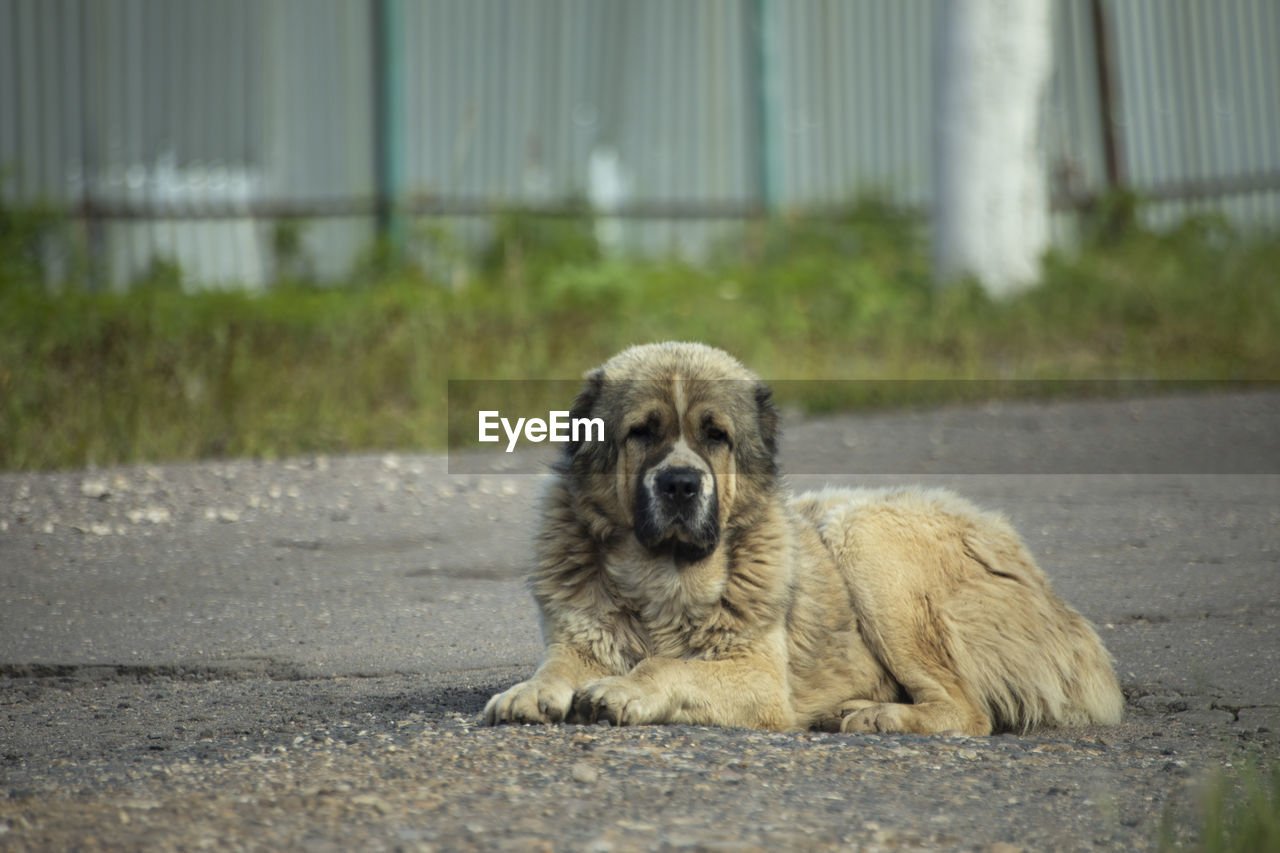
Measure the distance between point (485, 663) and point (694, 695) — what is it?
4.70 ft

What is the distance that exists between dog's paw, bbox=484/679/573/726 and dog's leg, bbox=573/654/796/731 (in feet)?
0.17

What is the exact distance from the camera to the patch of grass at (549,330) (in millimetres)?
9812

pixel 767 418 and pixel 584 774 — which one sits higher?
pixel 767 418

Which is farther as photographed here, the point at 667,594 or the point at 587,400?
the point at 587,400

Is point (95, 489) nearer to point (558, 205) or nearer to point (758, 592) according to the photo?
point (758, 592)

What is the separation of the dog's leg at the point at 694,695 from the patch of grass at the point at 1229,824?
4.63ft

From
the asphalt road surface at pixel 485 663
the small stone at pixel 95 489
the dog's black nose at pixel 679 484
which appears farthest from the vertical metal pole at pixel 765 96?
the dog's black nose at pixel 679 484

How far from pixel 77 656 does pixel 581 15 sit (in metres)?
11.0

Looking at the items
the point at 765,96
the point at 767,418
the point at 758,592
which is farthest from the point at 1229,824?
the point at 765,96

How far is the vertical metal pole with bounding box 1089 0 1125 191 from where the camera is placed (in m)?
16.7

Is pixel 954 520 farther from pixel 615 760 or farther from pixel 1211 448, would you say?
pixel 1211 448

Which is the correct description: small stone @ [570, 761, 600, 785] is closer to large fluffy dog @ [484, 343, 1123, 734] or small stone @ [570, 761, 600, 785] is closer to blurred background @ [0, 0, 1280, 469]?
large fluffy dog @ [484, 343, 1123, 734]

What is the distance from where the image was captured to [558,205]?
15156 mm

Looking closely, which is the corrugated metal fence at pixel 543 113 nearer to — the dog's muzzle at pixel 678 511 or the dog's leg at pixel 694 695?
the dog's muzzle at pixel 678 511
